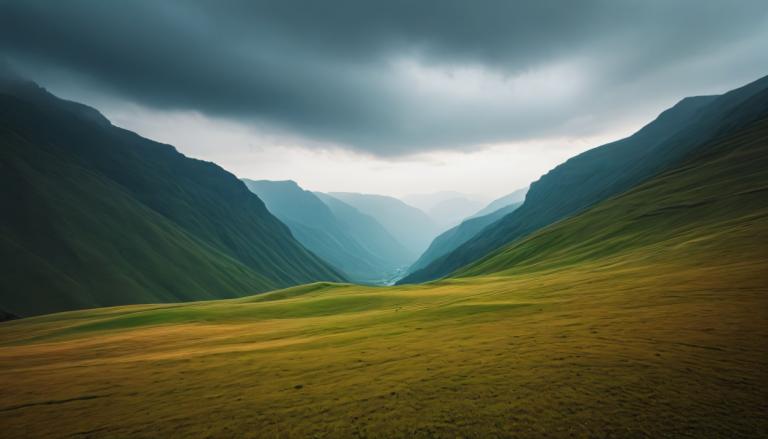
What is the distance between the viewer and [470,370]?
77.5 feet

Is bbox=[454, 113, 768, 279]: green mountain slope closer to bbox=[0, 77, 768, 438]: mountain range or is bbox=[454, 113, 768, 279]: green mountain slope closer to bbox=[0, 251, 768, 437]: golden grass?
bbox=[0, 77, 768, 438]: mountain range

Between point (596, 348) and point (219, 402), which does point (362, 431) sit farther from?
point (596, 348)

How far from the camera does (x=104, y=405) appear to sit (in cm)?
2352

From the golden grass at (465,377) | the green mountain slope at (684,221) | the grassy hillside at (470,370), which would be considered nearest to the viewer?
the golden grass at (465,377)

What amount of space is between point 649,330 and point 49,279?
207 meters

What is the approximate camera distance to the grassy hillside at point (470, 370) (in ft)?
56.8

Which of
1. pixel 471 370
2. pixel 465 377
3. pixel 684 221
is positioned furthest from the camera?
pixel 684 221

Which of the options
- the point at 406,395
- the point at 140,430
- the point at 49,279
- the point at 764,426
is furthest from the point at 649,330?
the point at 49,279

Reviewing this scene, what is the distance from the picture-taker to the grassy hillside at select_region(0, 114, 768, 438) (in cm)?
1731

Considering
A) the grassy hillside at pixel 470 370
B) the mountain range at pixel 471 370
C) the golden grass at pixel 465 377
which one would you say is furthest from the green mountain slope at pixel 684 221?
the golden grass at pixel 465 377

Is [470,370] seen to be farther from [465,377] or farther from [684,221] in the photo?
[684,221]

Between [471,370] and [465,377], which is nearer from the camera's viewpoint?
[465,377]

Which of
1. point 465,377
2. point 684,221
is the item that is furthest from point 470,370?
point 684,221

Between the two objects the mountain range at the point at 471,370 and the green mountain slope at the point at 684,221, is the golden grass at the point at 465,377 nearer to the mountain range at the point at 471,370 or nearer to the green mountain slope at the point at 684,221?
the mountain range at the point at 471,370
